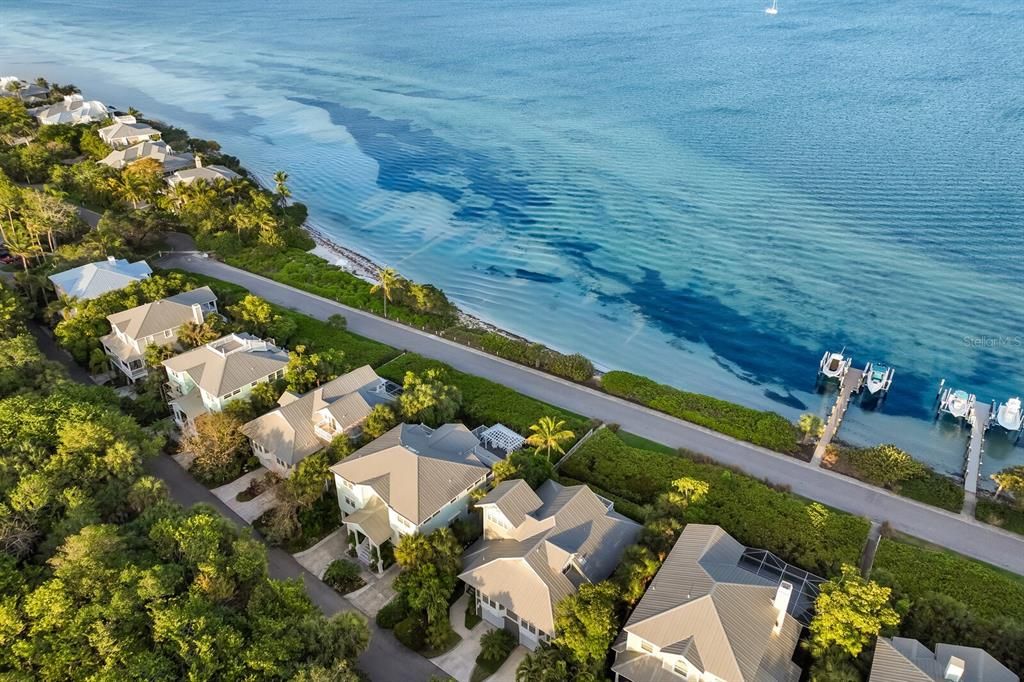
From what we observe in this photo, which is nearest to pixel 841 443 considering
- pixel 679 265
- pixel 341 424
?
pixel 679 265

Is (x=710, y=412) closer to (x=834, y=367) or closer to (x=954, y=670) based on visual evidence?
(x=834, y=367)

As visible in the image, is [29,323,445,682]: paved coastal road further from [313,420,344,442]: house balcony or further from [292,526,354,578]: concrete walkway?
[313,420,344,442]: house balcony

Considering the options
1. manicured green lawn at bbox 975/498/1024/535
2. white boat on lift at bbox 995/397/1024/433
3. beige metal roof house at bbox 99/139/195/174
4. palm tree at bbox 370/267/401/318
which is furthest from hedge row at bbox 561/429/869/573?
beige metal roof house at bbox 99/139/195/174

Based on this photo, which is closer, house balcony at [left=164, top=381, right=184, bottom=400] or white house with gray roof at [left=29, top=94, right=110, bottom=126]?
house balcony at [left=164, top=381, right=184, bottom=400]

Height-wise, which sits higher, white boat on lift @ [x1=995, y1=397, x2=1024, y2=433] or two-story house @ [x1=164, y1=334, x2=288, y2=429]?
white boat on lift @ [x1=995, y1=397, x2=1024, y2=433]

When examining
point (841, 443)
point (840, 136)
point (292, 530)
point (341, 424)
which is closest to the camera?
point (292, 530)

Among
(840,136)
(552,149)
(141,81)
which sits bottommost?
(141,81)

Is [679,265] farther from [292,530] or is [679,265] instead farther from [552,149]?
[292,530]
